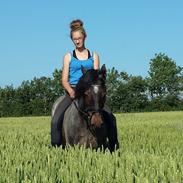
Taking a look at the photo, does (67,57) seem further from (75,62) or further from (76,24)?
(76,24)

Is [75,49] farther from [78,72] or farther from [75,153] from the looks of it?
[75,153]

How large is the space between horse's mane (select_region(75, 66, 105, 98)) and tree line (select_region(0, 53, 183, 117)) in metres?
60.7

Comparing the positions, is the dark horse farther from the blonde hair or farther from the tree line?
the tree line

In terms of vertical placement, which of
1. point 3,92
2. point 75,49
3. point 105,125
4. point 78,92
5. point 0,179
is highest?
point 3,92

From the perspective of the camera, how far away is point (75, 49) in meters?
8.67

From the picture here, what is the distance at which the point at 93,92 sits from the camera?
7.76m

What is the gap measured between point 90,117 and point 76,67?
111 cm

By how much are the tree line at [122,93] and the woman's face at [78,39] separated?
60.3 m

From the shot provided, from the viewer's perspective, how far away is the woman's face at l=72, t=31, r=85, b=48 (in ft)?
27.6

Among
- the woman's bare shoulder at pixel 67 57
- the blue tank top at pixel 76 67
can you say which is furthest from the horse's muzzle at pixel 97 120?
the woman's bare shoulder at pixel 67 57

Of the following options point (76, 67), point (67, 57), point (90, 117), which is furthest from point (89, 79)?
point (67, 57)

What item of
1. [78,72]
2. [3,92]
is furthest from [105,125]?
[3,92]

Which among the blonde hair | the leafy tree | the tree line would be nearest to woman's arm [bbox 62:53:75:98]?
the blonde hair

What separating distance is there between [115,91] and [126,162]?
268 feet
